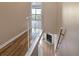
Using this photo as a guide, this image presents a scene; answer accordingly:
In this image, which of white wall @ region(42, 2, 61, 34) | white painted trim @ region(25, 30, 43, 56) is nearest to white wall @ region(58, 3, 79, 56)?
white wall @ region(42, 2, 61, 34)

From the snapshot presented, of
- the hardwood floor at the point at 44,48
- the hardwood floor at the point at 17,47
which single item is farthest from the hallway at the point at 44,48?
the hardwood floor at the point at 17,47

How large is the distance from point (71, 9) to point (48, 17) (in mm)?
162

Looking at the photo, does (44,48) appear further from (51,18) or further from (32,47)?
(51,18)

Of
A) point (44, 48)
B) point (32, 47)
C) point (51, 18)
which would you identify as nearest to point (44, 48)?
point (44, 48)

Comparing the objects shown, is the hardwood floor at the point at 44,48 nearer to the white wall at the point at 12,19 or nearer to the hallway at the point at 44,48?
the hallway at the point at 44,48

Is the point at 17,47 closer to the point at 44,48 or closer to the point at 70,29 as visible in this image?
the point at 44,48

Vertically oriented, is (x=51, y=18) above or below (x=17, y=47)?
above

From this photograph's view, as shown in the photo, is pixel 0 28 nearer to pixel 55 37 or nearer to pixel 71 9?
pixel 55 37

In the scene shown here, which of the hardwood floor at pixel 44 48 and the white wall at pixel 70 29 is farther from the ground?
the white wall at pixel 70 29

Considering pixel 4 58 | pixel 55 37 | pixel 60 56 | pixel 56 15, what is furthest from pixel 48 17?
pixel 4 58

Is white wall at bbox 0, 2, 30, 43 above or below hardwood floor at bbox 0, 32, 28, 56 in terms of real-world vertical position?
above

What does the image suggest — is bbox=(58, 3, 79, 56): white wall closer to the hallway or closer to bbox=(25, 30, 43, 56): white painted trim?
the hallway

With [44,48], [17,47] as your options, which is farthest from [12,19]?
[44,48]

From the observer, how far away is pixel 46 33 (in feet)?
3.24
